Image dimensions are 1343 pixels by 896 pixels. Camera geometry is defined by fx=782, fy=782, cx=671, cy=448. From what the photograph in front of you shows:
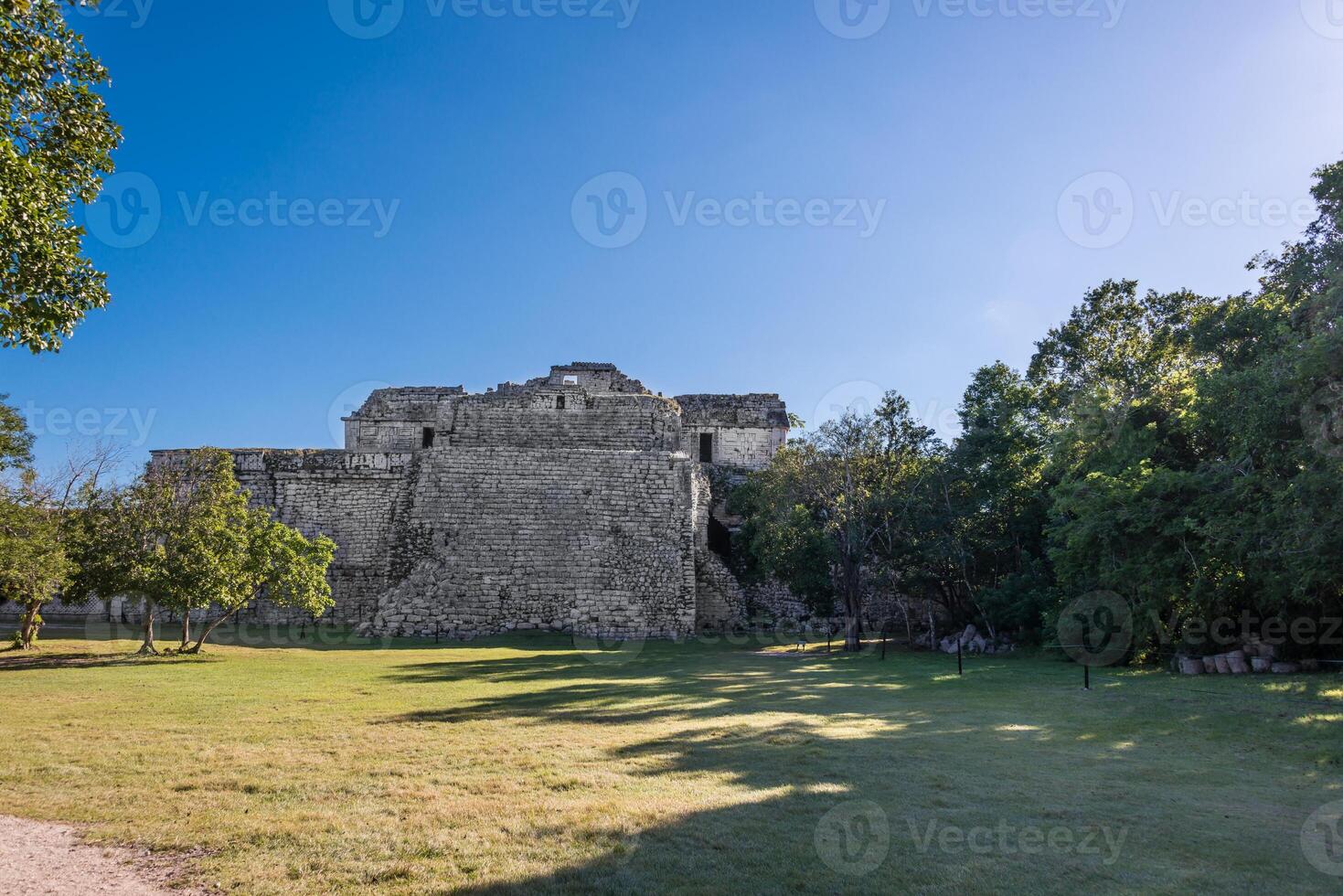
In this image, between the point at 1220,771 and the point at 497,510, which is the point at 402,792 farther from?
the point at 497,510

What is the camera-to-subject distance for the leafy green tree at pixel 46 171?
6430 mm

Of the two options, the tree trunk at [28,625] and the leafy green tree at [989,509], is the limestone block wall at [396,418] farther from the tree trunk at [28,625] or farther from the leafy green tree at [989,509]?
the leafy green tree at [989,509]

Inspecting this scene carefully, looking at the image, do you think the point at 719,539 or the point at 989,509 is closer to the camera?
the point at 989,509

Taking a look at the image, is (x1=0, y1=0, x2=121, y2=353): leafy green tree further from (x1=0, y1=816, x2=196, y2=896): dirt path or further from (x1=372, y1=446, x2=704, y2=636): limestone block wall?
(x1=372, y1=446, x2=704, y2=636): limestone block wall

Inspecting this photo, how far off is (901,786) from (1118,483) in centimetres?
1095

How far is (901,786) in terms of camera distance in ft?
20.2

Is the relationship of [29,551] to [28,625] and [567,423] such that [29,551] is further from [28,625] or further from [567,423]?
[567,423]

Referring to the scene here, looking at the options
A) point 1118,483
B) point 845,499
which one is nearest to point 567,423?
point 845,499

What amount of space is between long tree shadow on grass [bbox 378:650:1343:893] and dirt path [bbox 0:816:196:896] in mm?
1827

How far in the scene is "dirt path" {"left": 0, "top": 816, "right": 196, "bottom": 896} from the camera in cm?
402

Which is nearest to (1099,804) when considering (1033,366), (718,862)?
(718,862)

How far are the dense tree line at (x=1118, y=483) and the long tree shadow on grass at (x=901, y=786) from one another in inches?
118

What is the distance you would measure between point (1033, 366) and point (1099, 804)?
71.3 ft

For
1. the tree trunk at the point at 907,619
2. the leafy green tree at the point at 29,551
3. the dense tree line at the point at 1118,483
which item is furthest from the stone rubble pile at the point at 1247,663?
the leafy green tree at the point at 29,551
